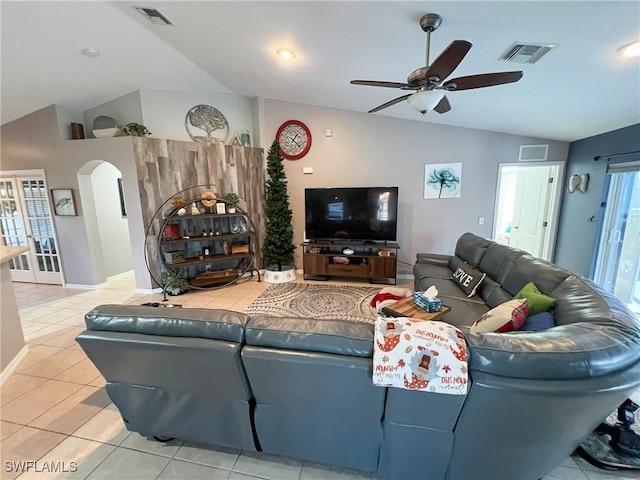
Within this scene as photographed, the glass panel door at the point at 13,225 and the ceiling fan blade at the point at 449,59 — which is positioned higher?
the ceiling fan blade at the point at 449,59

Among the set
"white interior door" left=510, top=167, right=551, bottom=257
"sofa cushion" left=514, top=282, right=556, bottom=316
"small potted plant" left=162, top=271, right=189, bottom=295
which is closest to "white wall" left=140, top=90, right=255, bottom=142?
"small potted plant" left=162, top=271, right=189, bottom=295

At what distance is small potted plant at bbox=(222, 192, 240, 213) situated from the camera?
4.64 metres

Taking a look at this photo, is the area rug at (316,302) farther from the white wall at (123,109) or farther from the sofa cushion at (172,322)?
the white wall at (123,109)

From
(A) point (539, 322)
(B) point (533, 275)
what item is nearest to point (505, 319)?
(A) point (539, 322)

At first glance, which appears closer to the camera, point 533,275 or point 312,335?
point 312,335

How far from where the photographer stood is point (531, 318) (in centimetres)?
187

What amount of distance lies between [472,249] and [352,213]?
6.13 feet

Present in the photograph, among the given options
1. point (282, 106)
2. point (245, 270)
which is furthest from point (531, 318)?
point (282, 106)

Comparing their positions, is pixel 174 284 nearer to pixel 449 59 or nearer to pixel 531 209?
pixel 449 59

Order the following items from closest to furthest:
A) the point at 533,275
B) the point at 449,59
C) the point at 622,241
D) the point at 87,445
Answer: the point at 449,59, the point at 87,445, the point at 533,275, the point at 622,241

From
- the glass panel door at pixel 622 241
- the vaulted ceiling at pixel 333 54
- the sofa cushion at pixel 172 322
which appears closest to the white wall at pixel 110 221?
the vaulted ceiling at pixel 333 54

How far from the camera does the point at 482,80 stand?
1936mm

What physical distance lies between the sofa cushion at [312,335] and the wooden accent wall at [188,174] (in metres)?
3.74

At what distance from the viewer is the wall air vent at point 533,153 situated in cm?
434
